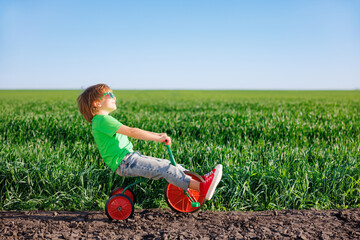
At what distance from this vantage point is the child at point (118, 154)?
Answer: 10.6 feet

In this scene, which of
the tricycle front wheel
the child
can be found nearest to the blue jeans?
the child

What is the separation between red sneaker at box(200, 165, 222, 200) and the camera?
312cm

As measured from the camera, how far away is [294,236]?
3064 mm

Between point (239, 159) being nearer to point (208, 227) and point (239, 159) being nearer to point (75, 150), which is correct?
point (208, 227)

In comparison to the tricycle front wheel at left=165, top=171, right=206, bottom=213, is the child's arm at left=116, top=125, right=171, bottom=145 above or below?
above

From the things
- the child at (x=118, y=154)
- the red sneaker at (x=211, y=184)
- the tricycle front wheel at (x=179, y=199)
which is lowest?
the tricycle front wheel at (x=179, y=199)

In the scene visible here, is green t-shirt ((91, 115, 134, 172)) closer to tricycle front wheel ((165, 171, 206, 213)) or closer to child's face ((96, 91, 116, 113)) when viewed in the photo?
child's face ((96, 91, 116, 113))

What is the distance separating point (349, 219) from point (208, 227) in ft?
5.79

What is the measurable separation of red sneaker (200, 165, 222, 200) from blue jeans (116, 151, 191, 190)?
0.20 meters

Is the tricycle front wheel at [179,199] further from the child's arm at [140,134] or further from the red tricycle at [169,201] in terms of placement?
the child's arm at [140,134]

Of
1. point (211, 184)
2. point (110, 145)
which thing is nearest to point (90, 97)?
point (110, 145)

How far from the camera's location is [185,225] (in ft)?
10.9

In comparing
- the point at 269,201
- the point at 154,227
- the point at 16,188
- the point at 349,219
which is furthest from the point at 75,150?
the point at 349,219

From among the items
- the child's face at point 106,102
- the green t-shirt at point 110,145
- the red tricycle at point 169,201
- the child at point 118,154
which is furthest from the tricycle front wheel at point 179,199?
the child's face at point 106,102
